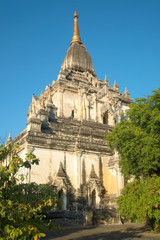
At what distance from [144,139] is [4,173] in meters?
14.4

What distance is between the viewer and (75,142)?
30.2 metres

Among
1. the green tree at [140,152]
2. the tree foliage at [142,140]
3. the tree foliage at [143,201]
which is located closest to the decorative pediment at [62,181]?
the green tree at [140,152]

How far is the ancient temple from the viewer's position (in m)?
27.6

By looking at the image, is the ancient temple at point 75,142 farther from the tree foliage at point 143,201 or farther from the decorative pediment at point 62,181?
the tree foliage at point 143,201

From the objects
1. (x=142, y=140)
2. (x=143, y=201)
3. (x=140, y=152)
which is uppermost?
(x=142, y=140)

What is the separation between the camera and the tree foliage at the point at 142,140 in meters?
20.8

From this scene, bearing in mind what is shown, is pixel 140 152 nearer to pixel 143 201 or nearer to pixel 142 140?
pixel 142 140

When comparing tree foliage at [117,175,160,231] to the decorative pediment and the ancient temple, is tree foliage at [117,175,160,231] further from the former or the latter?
the ancient temple

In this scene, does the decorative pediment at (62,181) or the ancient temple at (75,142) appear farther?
the ancient temple at (75,142)

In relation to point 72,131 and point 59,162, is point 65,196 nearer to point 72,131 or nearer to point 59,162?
point 59,162

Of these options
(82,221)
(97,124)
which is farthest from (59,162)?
(97,124)

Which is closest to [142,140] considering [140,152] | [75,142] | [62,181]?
[140,152]

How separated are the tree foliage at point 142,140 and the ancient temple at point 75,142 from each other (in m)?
6.99

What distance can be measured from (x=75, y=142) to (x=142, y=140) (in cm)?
1053
